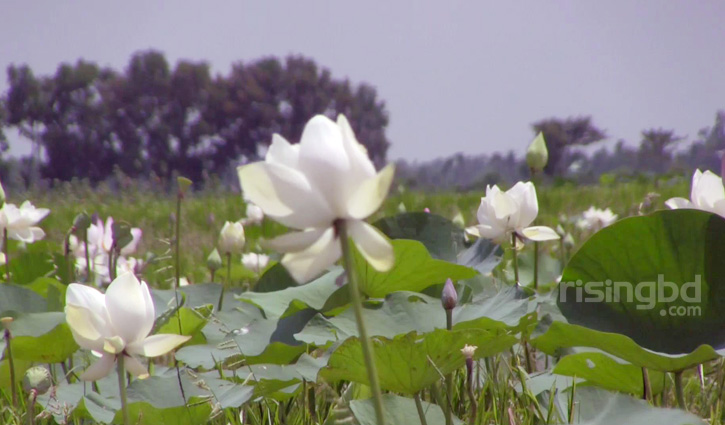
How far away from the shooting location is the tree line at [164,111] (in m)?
35.0

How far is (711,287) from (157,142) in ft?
121

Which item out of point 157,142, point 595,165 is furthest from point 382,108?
point 595,165

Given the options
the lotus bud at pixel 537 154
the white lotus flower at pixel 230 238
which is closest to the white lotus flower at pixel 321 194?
the lotus bud at pixel 537 154

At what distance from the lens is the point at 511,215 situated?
1.16m

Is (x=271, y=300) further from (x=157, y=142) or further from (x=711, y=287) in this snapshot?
(x=157, y=142)

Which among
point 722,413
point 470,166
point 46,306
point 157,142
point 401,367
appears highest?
point 401,367

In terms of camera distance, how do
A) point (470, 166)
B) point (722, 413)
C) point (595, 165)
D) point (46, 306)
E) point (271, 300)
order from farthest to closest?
1. point (470, 166)
2. point (595, 165)
3. point (46, 306)
4. point (271, 300)
5. point (722, 413)

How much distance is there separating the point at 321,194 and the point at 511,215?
773 millimetres

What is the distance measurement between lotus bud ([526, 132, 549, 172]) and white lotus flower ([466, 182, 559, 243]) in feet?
0.28

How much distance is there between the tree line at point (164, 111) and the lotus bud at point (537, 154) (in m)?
34.3

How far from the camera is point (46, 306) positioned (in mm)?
1271

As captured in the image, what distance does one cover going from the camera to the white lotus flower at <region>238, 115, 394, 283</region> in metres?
0.43

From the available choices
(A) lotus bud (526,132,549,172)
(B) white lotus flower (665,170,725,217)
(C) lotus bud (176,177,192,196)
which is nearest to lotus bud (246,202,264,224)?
(A) lotus bud (526,132,549,172)

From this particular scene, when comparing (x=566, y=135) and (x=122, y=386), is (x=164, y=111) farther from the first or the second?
(x=122, y=386)
